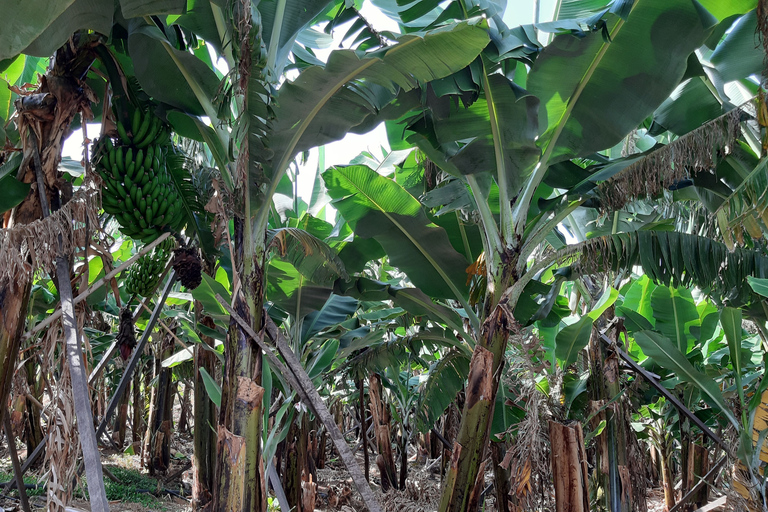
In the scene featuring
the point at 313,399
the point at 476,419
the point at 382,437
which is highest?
the point at 313,399

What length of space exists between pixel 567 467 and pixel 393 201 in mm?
2053

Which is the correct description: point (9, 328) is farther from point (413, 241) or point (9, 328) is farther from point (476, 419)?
point (413, 241)

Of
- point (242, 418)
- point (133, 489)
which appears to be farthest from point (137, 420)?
point (242, 418)

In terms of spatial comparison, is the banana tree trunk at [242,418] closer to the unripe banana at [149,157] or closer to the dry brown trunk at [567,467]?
the unripe banana at [149,157]

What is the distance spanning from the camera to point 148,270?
321cm

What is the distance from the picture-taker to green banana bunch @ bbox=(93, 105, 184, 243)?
2.56m

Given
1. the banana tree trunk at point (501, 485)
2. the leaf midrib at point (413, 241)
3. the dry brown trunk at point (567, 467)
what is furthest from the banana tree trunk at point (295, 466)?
the dry brown trunk at point (567, 467)

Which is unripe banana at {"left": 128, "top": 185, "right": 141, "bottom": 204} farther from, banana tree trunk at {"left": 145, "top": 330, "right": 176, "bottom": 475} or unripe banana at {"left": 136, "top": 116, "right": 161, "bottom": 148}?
banana tree trunk at {"left": 145, "top": 330, "right": 176, "bottom": 475}

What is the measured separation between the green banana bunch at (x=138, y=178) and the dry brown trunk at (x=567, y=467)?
264cm

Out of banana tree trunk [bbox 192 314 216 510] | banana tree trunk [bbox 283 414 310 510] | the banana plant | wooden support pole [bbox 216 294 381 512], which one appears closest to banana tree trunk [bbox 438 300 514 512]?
the banana plant

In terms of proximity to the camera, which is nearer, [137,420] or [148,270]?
[148,270]

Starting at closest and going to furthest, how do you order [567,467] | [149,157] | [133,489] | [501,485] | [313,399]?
[313,399] → [149,157] → [567,467] → [501,485] → [133,489]

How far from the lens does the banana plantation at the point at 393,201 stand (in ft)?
7.23

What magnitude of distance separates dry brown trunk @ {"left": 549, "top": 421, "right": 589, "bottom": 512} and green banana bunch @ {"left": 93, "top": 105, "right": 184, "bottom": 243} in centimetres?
264
